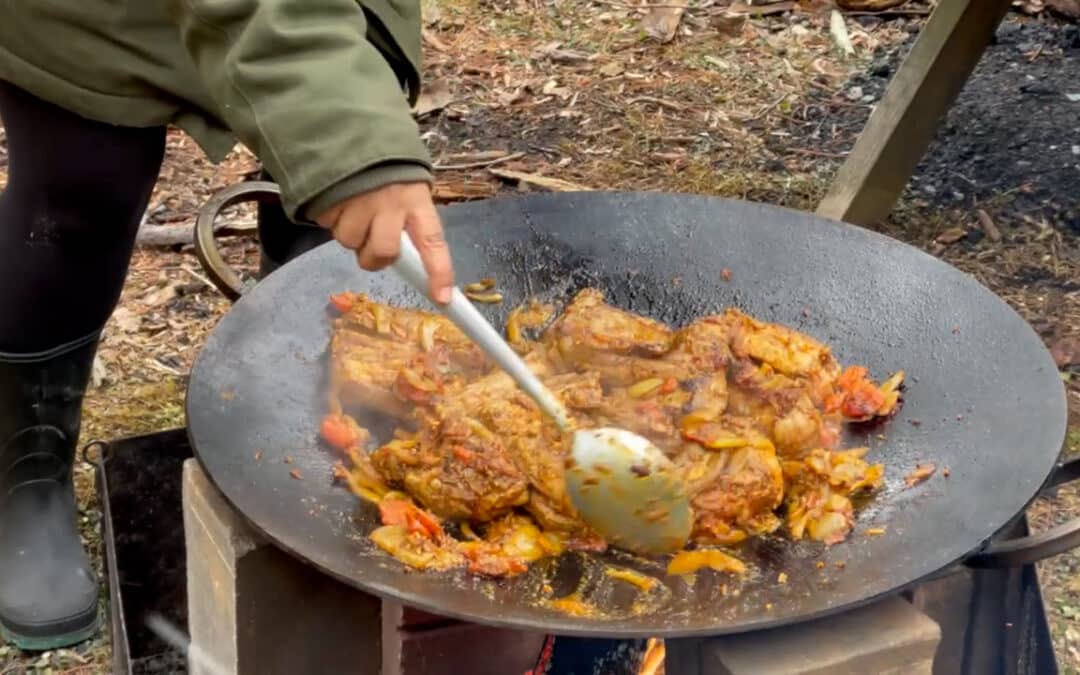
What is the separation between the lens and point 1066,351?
3541 millimetres

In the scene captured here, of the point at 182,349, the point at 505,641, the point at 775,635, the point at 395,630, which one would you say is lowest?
the point at 182,349

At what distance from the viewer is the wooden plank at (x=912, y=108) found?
12.6ft

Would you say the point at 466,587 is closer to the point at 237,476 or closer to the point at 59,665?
the point at 237,476

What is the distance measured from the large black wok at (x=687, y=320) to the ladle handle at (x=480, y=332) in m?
0.27

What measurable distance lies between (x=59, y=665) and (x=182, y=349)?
1262mm

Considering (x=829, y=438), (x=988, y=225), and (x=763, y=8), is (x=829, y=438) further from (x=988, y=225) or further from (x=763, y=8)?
(x=763, y=8)

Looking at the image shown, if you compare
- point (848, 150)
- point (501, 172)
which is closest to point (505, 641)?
point (501, 172)

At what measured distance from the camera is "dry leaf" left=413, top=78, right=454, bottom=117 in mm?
4977

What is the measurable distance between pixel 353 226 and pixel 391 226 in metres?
0.06

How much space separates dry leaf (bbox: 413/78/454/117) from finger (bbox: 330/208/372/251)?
3459 millimetres

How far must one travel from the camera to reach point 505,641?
2.14 m

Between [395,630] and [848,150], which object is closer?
[395,630]

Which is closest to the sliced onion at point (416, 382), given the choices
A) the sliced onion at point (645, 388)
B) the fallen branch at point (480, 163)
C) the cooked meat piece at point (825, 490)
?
the sliced onion at point (645, 388)

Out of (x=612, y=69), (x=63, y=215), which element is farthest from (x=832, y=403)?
(x=612, y=69)
